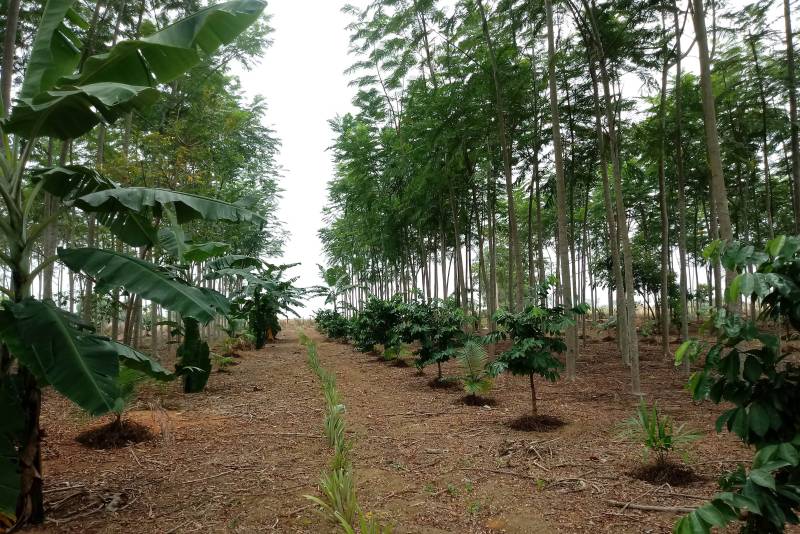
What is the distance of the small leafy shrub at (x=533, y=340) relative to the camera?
572 centimetres

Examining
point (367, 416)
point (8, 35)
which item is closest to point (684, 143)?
point (367, 416)

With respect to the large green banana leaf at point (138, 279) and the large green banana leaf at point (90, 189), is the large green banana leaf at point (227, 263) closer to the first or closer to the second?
the large green banana leaf at point (90, 189)

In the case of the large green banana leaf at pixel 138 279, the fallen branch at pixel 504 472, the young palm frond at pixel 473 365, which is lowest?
the fallen branch at pixel 504 472

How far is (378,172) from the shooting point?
15.7 meters

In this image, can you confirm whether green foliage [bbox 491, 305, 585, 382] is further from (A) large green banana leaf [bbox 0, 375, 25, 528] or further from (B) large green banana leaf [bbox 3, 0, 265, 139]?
(A) large green banana leaf [bbox 0, 375, 25, 528]

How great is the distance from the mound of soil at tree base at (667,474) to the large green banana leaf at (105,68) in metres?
4.97

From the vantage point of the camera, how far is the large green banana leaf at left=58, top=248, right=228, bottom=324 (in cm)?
302

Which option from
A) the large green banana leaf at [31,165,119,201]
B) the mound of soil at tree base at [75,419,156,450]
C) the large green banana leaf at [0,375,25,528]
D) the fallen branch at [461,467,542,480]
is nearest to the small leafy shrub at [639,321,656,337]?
the fallen branch at [461,467,542,480]

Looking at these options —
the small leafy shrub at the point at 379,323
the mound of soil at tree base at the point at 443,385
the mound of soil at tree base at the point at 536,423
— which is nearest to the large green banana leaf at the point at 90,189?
the mound of soil at tree base at the point at 536,423

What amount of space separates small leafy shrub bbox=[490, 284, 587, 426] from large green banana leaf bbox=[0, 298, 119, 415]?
4436 millimetres

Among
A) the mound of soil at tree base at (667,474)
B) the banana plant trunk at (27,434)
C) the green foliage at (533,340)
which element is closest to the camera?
the banana plant trunk at (27,434)

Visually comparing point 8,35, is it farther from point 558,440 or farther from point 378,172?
point 378,172

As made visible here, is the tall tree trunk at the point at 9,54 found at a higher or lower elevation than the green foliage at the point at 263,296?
higher

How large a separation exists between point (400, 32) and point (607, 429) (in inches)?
469
